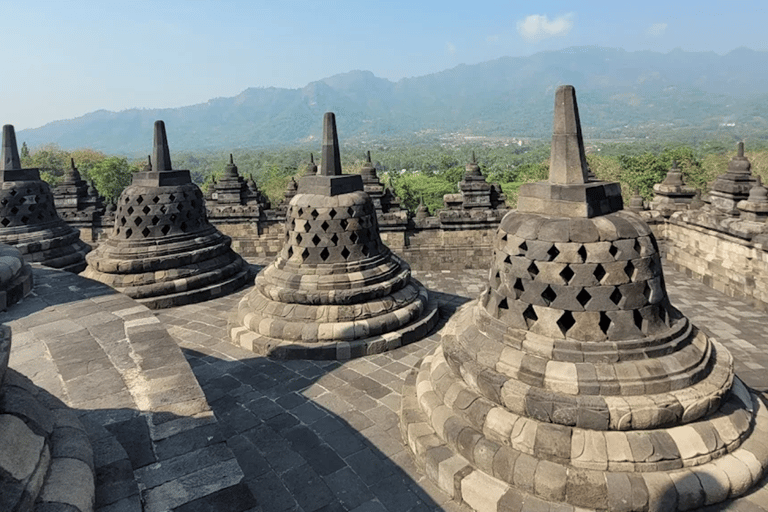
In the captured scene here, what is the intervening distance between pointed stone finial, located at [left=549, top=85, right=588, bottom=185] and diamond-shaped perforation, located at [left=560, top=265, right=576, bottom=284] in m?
0.86

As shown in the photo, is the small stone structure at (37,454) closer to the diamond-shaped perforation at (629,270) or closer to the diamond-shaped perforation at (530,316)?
the diamond-shaped perforation at (530,316)

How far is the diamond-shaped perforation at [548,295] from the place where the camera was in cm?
415

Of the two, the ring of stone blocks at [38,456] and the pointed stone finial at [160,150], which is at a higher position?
the pointed stone finial at [160,150]

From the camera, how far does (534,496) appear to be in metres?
3.66

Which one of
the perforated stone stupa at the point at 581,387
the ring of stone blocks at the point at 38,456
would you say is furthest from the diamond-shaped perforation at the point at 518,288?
the ring of stone blocks at the point at 38,456

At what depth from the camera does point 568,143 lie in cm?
438

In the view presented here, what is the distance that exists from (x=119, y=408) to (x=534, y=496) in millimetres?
3238

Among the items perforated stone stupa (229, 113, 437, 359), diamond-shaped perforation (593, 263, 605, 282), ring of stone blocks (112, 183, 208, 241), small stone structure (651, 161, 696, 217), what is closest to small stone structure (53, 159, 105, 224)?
ring of stone blocks (112, 183, 208, 241)

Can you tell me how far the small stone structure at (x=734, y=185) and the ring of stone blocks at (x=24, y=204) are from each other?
57.5ft

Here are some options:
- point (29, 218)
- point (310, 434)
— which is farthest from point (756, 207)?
point (29, 218)

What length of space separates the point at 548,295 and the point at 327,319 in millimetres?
3968

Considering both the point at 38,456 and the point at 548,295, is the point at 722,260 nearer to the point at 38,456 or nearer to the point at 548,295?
the point at 548,295

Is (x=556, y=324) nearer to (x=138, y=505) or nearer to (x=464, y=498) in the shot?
(x=464, y=498)

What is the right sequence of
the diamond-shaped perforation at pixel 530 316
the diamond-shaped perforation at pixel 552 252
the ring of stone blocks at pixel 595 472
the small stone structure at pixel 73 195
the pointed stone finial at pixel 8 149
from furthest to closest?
1. the small stone structure at pixel 73 195
2. the pointed stone finial at pixel 8 149
3. the diamond-shaped perforation at pixel 530 316
4. the diamond-shaped perforation at pixel 552 252
5. the ring of stone blocks at pixel 595 472
